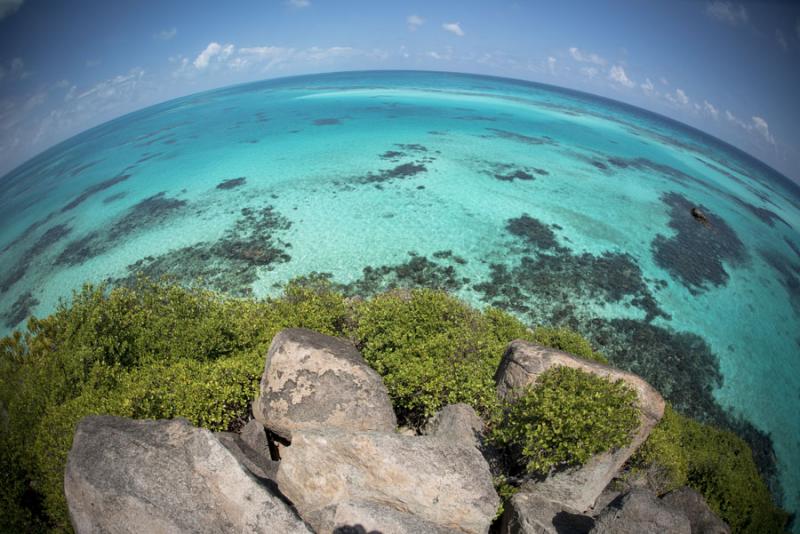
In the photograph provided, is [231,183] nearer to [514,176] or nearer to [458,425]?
[514,176]

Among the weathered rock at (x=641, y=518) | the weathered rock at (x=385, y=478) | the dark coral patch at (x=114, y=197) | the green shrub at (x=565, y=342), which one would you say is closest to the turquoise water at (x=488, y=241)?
the dark coral patch at (x=114, y=197)

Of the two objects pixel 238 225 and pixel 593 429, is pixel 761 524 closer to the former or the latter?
pixel 593 429

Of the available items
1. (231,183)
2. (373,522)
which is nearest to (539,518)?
(373,522)

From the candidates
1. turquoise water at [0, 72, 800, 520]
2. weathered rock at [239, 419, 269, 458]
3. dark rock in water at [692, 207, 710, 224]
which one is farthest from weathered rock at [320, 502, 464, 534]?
dark rock in water at [692, 207, 710, 224]

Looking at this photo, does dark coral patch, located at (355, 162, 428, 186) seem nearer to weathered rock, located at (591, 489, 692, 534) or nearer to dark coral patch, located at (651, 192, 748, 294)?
dark coral patch, located at (651, 192, 748, 294)

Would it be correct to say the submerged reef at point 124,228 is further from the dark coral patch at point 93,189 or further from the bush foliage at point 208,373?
the bush foliage at point 208,373

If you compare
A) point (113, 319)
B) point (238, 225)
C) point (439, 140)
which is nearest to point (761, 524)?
point (113, 319)
